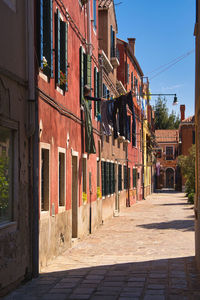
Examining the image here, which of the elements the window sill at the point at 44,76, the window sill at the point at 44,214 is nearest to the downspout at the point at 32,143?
the window sill at the point at 44,214

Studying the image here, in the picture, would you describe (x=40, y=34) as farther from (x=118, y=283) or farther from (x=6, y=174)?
(x=118, y=283)

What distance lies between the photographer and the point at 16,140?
827 centimetres

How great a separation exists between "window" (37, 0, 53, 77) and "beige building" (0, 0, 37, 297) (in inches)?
28.6

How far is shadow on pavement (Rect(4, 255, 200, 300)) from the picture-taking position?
7488mm

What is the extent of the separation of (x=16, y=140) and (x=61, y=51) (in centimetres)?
448

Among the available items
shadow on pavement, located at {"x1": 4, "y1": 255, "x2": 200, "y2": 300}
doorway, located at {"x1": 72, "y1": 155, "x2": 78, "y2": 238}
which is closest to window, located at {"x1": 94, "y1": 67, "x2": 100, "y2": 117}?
doorway, located at {"x1": 72, "y1": 155, "x2": 78, "y2": 238}

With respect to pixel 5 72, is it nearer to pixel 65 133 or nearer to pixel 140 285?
pixel 140 285

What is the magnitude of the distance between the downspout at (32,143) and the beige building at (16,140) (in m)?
0.02

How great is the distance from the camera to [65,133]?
501 inches

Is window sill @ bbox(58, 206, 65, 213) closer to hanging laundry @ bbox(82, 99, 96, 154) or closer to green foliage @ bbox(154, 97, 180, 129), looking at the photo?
hanging laundry @ bbox(82, 99, 96, 154)

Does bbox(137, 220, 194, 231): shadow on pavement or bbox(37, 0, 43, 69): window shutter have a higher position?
bbox(37, 0, 43, 69): window shutter

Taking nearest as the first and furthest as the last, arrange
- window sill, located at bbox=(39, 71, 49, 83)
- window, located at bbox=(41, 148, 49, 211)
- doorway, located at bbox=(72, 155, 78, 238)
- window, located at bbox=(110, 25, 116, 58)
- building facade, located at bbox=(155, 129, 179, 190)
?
1. window sill, located at bbox=(39, 71, 49, 83)
2. window, located at bbox=(41, 148, 49, 211)
3. doorway, located at bbox=(72, 155, 78, 238)
4. window, located at bbox=(110, 25, 116, 58)
5. building facade, located at bbox=(155, 129, 179, 190)

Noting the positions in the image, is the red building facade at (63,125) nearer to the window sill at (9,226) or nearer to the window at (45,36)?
the window at (45,36)

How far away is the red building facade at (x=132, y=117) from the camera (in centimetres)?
3122
